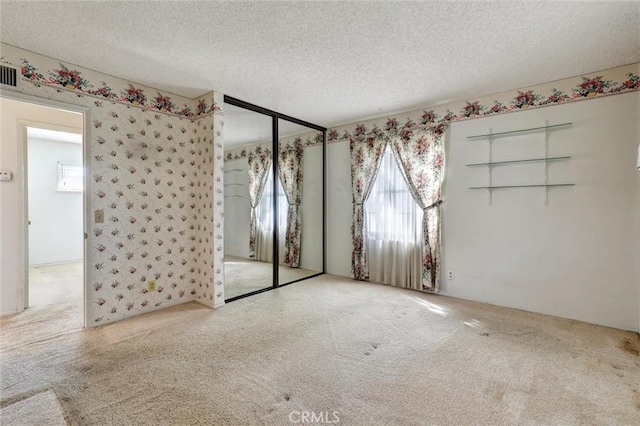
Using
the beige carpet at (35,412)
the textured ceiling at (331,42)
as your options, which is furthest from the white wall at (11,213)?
the beige carpet at (35,412)

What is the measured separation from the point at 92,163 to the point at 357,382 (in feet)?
10.2

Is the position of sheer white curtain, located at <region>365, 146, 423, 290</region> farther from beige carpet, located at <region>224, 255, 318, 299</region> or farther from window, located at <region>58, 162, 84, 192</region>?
window, located at <region>58, 162, 84, 192</region>

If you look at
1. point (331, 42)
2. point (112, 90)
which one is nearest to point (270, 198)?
point (112, 90)

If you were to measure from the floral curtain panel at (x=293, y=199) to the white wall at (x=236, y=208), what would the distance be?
87 cm

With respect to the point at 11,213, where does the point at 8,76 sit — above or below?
above

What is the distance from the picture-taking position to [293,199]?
4914 mm

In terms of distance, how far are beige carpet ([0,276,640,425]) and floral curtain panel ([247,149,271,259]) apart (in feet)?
3.54

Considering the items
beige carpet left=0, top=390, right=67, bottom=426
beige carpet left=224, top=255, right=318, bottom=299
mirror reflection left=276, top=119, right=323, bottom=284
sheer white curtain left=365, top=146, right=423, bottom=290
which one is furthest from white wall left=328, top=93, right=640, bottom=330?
beige carpet left=0, top=390, right=67, bottom=426

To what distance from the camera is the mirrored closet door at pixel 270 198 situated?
3.78 m

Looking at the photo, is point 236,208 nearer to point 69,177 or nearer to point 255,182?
point 255,182

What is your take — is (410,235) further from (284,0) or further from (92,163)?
(92,163)

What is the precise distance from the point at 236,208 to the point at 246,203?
8.2 inches

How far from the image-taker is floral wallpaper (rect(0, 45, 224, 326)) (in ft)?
9.61

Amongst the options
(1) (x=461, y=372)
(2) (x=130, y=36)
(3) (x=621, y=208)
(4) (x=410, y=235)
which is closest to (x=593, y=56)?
(3) (x=621, y=208)
